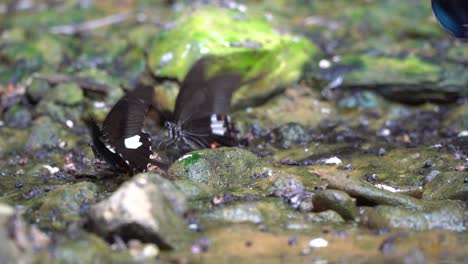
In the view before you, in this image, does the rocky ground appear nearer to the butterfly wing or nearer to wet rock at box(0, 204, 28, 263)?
A: wet rock at box(0, 204, 28, 263)

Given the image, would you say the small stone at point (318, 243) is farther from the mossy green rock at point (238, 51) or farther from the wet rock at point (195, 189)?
the mossy green rock at point (238, 51)

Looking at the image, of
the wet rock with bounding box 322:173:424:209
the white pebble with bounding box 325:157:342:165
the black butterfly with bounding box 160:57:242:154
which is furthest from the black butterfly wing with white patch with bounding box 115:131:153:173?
the wet rock with bounding box 322:173:424:209

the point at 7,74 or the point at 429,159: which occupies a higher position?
the point at 7,74

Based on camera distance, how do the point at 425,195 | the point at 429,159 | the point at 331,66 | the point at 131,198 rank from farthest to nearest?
the point at 331,66 → the point at 429,159 → the point at 425,195 → the point at 131,198

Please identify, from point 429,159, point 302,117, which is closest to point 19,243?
point 429,159

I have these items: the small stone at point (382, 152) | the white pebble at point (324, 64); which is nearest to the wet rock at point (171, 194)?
the small stone at point (382, 152)

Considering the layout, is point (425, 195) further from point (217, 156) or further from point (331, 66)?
point (331, 66)
